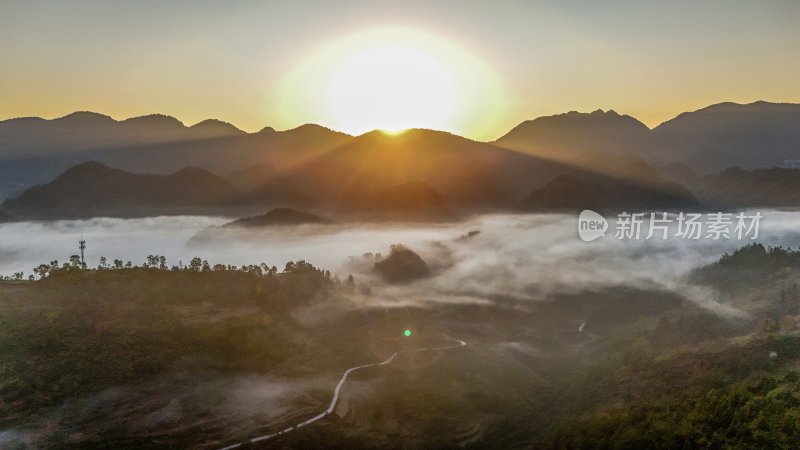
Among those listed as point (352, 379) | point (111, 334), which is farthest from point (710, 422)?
point (111, 334)

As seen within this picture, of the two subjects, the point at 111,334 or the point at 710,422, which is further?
the point at 111,334

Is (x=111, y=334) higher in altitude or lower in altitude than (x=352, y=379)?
higher

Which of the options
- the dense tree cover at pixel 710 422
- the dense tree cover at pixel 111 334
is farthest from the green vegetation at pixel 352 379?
the dense tree cover at pixel 111 334

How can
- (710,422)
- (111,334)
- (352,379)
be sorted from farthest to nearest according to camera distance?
1. (352,379)
2. (111,334)
3. (710,422)

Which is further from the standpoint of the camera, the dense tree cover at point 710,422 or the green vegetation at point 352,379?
the green vegetation at point 352,379

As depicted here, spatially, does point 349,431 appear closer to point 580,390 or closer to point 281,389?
point 281,389

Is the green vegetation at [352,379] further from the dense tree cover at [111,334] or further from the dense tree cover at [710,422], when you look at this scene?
the dense tree cover at [111,334]

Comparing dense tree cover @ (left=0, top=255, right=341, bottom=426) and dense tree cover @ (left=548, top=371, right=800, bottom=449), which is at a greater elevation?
dense tree cover @ (left=0, top=255, right=341, bottom=426)

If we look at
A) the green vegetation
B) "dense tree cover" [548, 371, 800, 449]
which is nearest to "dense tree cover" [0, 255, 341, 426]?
the green vegetation

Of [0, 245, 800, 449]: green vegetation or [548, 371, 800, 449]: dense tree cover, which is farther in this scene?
[0, 245, 800, 449]: green vegetation

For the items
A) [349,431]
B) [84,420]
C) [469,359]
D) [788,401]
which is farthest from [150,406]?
[788,401]

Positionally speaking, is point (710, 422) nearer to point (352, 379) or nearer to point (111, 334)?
point (352, 379)

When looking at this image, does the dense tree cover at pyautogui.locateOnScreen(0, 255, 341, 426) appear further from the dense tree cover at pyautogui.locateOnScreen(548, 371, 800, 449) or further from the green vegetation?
the dense tree cover at pyautogui.locateOnScreen(548, 371, 800, 449)
